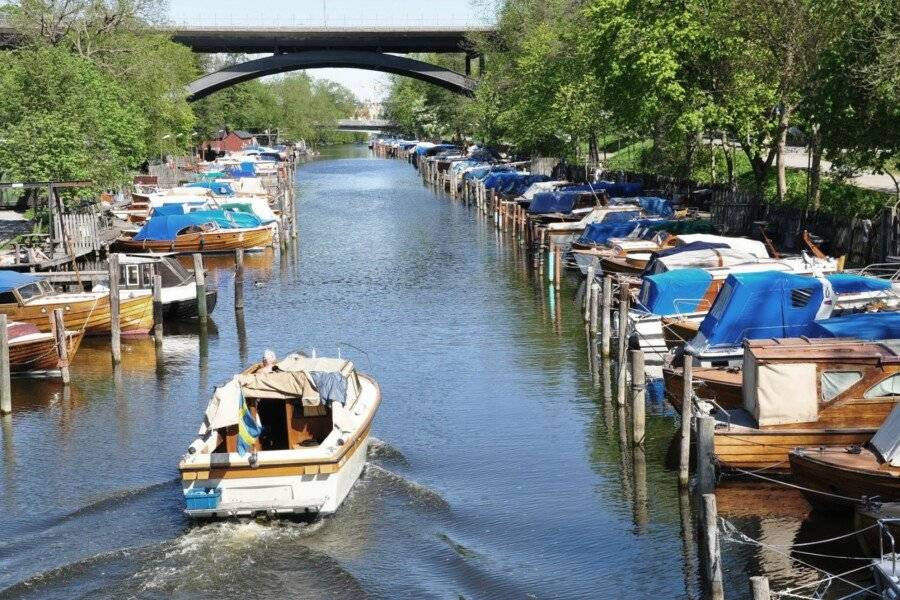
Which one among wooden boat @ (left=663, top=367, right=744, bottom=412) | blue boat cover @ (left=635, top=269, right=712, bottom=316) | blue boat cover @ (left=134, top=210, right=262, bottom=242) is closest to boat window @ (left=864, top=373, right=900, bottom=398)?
wooden boat @ (left=663, top=367, right=744, bottom=412)

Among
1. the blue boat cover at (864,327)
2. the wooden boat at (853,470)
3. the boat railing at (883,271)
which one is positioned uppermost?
the blue boat cover at (864,327)

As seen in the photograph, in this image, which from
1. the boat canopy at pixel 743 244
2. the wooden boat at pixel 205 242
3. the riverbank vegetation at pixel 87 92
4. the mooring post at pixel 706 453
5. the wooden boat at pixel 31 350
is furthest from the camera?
the wooden boat at pixel 205 242

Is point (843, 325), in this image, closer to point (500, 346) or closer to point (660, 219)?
point (500, 346)

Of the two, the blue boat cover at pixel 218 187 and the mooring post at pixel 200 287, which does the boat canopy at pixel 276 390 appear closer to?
the mooring post at pixel 200 287

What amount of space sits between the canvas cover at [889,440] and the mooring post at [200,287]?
82.8ft

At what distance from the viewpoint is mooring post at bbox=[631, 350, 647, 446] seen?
25266mm

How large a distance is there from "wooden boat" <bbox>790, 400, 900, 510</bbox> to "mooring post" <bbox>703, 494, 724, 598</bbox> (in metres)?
4.48

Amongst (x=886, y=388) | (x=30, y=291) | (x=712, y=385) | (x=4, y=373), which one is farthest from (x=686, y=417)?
(x=30, y=291)

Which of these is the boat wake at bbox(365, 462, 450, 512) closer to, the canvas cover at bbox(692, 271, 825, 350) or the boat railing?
the canvas cover at bbox(692, 271, 825, 350)

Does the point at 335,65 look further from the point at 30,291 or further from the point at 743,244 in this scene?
the point at 30,291

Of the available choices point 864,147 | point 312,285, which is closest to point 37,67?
point 312,285

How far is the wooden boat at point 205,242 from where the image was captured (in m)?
57.9

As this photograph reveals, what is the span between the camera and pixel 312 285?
172 ft

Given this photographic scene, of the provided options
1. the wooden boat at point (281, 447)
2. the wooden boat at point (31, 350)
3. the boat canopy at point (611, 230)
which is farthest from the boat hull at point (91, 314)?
the boat canopy at point (611, 230)
